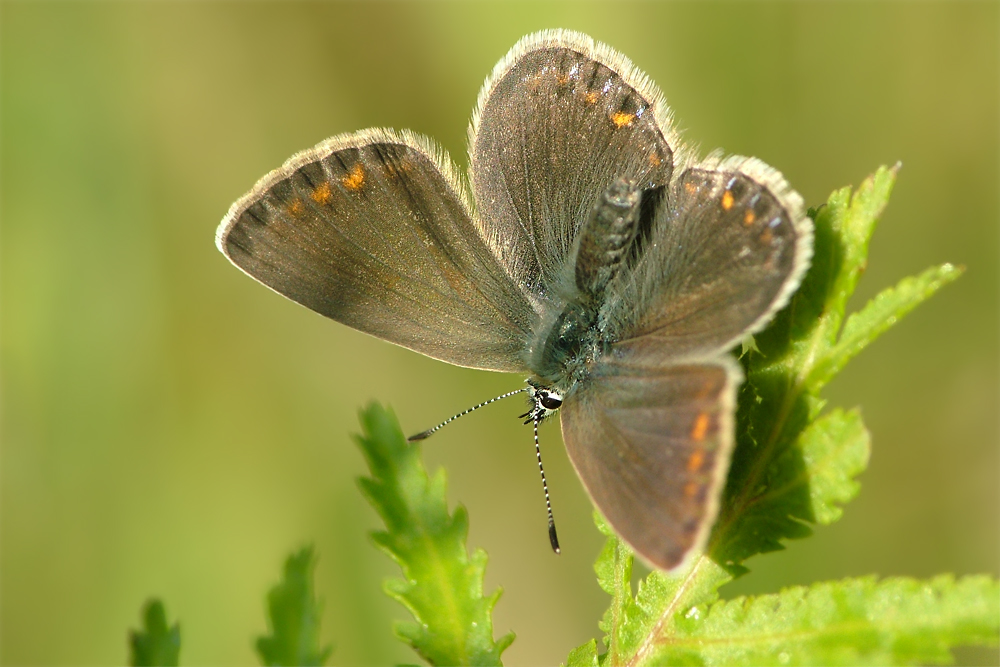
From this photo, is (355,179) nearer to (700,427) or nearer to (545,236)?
(545,236)

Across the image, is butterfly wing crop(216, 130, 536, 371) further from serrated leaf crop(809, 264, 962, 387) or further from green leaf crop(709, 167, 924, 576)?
serrated leaf crop(809, 264, 962, 387)

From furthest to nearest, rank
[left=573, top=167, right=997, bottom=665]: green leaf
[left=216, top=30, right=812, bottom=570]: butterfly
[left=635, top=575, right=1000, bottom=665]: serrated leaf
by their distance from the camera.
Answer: [left=216, top=30, right=812, bottom=570]: butterfly → [left=573, top=167, right=997, bottom=665]: green leaf → [left=635, top=575, right=1000, bottom=665]: serrated leaf

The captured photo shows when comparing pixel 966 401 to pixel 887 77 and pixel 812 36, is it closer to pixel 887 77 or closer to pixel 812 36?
pixel 887 77

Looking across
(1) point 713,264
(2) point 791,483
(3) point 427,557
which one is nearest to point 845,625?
(2) point 791,483

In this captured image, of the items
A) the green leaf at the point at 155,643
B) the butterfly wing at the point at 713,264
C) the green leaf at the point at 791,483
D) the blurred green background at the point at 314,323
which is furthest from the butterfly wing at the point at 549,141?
the blurred green background at the point at 314,323

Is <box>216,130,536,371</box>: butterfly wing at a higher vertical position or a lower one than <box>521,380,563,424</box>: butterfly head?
higher

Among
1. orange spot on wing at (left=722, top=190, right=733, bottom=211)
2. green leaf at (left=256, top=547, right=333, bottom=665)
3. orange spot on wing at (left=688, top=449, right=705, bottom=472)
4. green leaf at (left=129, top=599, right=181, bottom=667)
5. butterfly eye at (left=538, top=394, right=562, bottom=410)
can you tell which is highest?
orange spot on wing at (left=722, top=190, right=733, bottom=211)

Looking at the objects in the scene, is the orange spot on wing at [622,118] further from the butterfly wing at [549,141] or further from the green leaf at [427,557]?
the green leaf at [427,557]

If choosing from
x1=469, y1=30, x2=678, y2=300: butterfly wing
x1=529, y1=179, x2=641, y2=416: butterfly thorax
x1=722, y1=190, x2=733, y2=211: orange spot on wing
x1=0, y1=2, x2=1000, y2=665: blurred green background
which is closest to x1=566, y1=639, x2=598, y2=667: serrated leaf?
x1=529, y1=179, x2=641, y2=416: butterfly thorax
